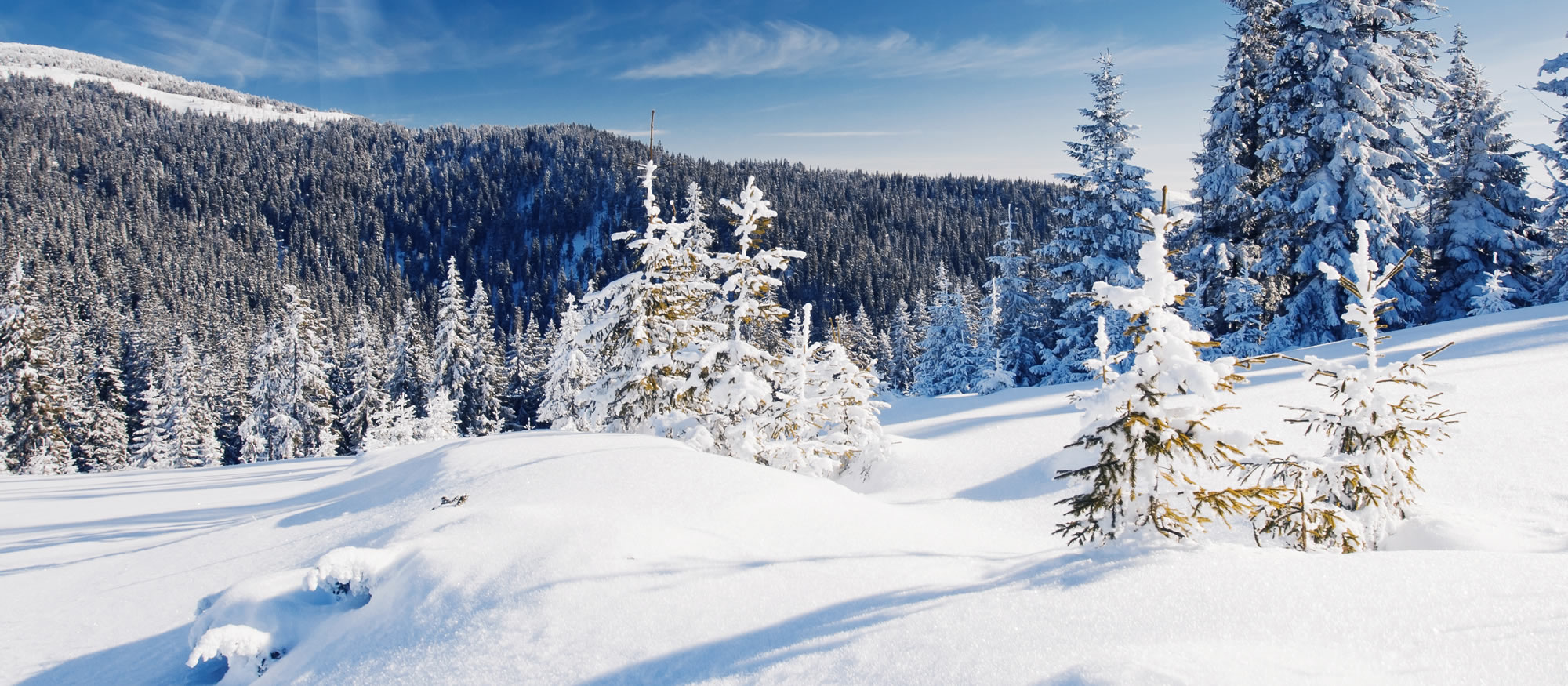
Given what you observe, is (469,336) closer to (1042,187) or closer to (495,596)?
(495,596)

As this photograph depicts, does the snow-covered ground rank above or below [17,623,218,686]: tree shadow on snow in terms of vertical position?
above

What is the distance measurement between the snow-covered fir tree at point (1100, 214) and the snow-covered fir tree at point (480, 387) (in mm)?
41369

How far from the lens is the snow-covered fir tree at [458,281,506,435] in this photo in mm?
48531

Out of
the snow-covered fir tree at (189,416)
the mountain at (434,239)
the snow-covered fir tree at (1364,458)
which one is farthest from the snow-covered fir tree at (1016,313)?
the mountain at (434,239)

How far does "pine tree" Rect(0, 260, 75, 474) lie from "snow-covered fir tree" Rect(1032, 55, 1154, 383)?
44619 millimetres

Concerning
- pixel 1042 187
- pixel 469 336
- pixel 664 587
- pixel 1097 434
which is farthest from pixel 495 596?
pixel 1042 187

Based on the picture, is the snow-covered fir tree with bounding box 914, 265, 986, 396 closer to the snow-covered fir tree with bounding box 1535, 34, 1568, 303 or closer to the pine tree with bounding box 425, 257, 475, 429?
the snow-covered fir tree with bounding box 1535, 34, 1568, 303

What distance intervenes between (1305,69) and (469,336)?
49.4 metres

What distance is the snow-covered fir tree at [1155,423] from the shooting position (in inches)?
169

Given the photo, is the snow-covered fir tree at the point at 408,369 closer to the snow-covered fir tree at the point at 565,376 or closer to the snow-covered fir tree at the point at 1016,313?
the snow-covered fir tree at the point at 565,376

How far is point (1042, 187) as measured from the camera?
642 feet

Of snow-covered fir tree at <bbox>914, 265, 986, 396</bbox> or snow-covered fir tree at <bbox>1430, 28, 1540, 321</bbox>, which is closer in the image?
snow-covered fir tree at <bbox>1430, 28, 1540, 321</bbox>

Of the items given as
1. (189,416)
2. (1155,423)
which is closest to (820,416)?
(1155,423)

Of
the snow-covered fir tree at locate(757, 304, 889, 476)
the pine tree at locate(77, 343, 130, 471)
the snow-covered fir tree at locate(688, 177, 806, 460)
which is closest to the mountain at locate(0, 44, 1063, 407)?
the pine tree at locate(77, 343, 130, 471)
